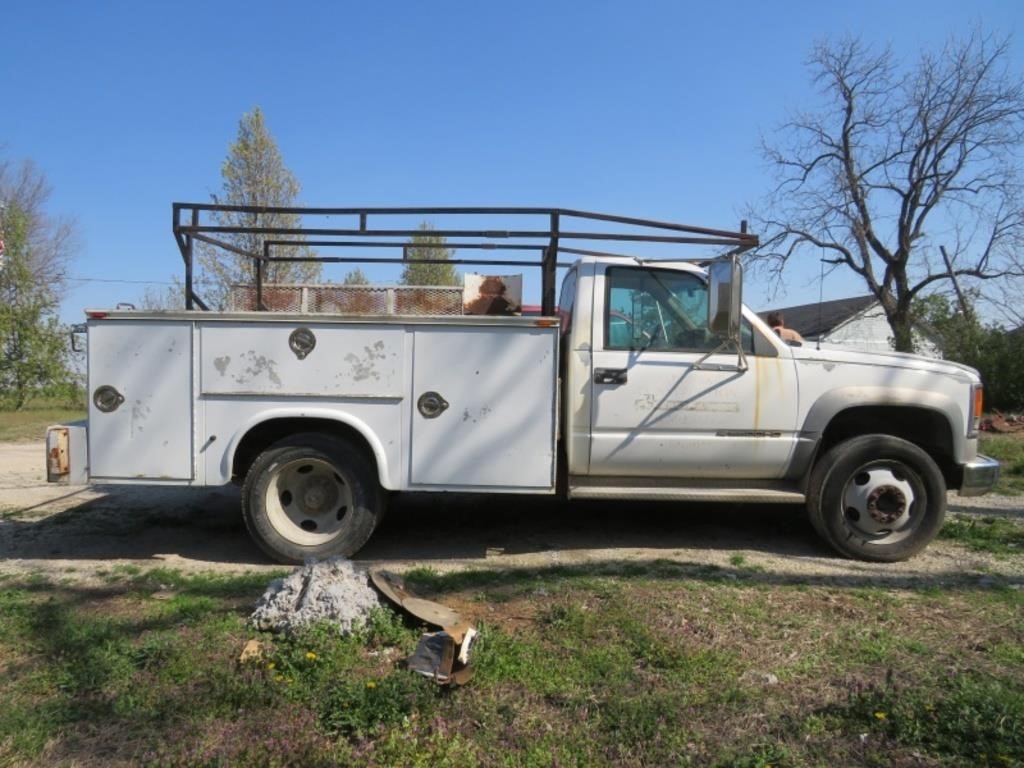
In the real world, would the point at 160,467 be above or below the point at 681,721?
above

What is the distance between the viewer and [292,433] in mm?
5277

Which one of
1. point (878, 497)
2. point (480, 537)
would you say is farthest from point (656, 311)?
point (480, 537)

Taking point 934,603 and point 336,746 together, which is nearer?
point 336,746

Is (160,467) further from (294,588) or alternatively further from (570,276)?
(570,276)

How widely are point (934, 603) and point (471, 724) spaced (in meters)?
2.99

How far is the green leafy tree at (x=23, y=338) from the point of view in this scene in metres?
18.7

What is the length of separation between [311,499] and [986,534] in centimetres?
538

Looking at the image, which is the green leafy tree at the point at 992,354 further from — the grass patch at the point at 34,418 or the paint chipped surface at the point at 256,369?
the grass patch at the point at 34,418

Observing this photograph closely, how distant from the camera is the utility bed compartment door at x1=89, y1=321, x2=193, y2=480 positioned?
500cm

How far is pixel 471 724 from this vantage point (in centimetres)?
291

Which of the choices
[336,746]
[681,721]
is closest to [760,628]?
[681,721]

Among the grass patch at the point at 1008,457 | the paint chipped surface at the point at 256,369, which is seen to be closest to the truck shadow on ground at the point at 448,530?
the paint chipped surface at the point at 256,369

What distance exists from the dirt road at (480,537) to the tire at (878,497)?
0.58 ft

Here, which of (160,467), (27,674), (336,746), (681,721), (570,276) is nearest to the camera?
(336,746)
